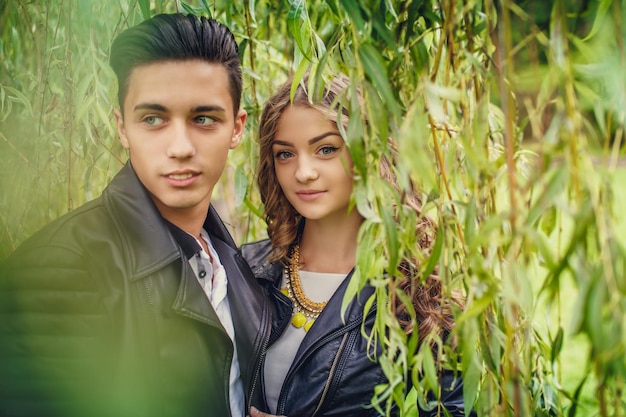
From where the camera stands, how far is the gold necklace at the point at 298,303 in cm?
146

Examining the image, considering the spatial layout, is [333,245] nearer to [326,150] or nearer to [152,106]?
[326,150]

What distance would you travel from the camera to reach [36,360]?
2.99 feet

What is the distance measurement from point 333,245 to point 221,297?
1.09ft

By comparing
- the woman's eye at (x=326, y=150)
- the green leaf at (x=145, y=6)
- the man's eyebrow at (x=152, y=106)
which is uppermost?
the green leaf at (x=145, y=6)

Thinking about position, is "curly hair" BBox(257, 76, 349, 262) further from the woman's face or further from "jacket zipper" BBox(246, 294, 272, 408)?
"jacket zipper" BBox(246, 294, 272, 408)

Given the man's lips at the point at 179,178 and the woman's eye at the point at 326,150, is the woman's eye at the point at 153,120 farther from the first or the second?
the woman's eye at the point at 326,150

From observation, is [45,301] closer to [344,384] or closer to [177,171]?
[177,171]

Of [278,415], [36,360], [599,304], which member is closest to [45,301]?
[36,360]

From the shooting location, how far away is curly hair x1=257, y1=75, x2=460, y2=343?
4.32 ft

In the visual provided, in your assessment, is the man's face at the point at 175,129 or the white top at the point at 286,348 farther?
the white top at the point at 286,348

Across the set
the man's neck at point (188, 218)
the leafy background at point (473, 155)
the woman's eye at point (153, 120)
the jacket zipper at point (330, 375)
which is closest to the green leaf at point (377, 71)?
the leafy background at point (473, 155)

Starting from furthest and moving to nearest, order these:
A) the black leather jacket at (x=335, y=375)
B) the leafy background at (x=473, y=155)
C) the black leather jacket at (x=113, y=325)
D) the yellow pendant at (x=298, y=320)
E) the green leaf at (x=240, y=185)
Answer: the green leaf at (x=240, y=185), the yellow pendant at (x=298, y=320), the black leather jacket at (x=335, y=375), the black leather jacket at (x=113, y=325), the leafy background at (x=473, y=155)

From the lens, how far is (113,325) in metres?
1.04

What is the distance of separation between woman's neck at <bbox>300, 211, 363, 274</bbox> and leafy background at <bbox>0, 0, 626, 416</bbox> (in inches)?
9.2
